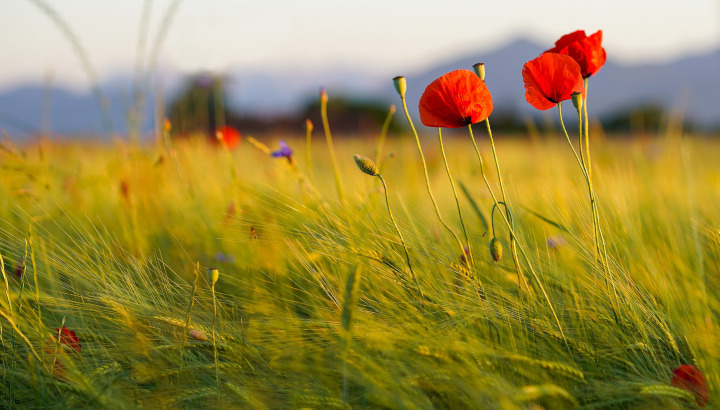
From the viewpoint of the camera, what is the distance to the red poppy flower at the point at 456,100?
70cm

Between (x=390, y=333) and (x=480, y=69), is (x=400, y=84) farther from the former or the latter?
(x=390, y=333)

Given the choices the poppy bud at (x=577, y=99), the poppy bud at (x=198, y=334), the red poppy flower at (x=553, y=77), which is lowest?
the poppy bud at (x=198, y=334)

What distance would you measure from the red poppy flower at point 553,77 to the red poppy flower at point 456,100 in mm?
77

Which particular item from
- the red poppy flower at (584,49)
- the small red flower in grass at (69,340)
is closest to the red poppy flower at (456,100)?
the red poppy flower at (584,49)

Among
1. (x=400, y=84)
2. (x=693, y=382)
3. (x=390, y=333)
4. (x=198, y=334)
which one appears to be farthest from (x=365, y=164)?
(x=693, y=382)

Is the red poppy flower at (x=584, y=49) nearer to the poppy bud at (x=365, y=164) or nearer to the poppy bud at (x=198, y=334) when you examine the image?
the poppy bud at (x=365, y=164)

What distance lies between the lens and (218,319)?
818 millimetres

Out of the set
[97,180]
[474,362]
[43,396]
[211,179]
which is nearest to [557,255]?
[474,362]

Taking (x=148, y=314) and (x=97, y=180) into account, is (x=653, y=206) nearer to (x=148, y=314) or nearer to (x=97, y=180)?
(x=148, y=314)

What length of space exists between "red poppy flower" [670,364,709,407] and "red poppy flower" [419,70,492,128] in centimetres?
39

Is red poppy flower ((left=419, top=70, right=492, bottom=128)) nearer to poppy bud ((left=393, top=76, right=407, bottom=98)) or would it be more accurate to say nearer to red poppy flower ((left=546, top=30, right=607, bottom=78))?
poppy bud ((left=393, top=76, right=407, bottom=98))

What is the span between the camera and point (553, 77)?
711 millimetres

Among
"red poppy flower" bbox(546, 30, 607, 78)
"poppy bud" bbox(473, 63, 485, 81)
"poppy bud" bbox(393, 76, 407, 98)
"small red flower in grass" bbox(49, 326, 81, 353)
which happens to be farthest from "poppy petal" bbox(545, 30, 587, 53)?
"small red flower in grass" bbox(49, 326, 81, 353)

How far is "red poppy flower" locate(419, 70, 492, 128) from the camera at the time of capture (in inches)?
27.6
